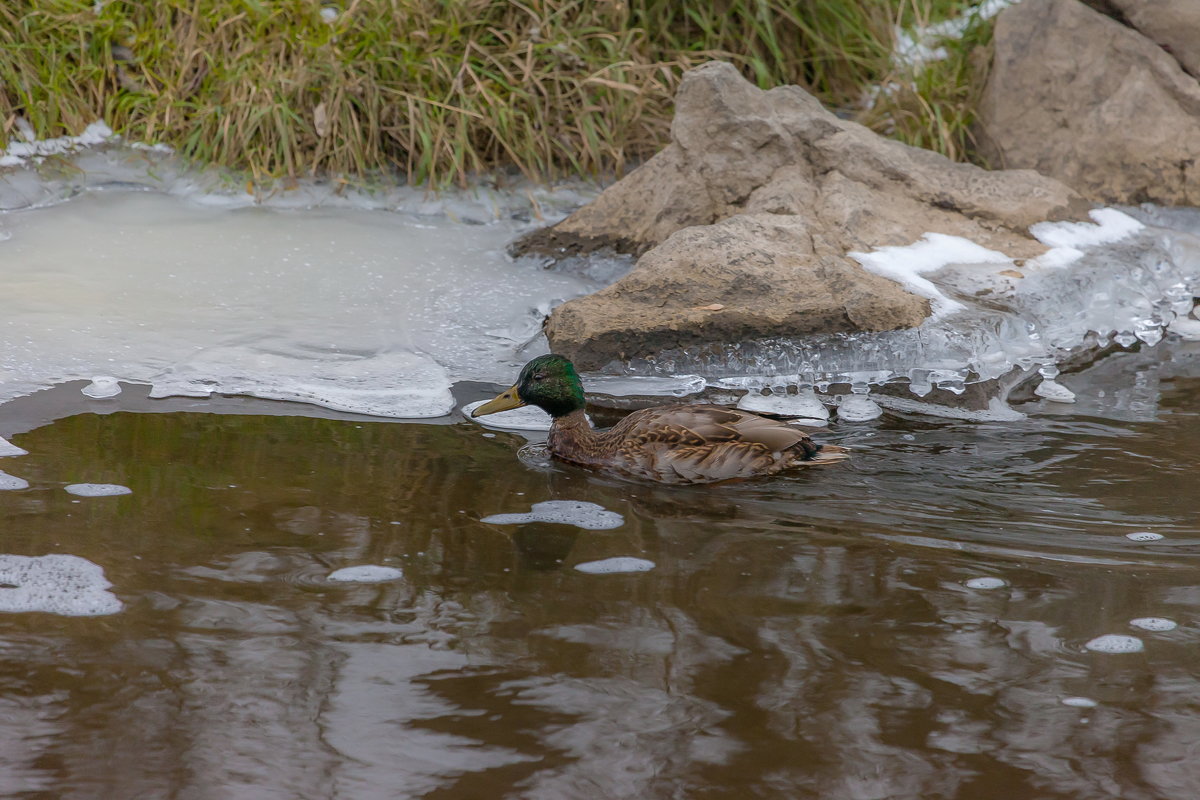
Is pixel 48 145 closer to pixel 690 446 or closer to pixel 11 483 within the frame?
pixel 11 483

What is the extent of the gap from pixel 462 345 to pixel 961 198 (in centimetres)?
265

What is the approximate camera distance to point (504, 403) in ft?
14.2

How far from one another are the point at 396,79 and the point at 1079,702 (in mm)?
5436

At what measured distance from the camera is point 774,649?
2883mm

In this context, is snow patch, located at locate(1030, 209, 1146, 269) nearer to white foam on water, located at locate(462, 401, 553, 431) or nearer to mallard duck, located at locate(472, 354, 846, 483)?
mallard duck, located at locate(472, 354, 846, 483)

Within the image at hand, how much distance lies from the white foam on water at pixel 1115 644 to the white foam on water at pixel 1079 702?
0.82ft

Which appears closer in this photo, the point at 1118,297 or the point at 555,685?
the point at 555,685

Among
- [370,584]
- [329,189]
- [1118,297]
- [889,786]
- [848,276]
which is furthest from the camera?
[329,189]

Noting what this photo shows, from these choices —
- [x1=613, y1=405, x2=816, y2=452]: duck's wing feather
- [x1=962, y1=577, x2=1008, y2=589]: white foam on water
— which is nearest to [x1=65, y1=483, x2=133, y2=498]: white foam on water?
[x1=613, y1=405, x2=816, y2=452]: duck's wing feather

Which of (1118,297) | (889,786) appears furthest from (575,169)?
(889,786)

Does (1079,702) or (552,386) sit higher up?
(552,386)

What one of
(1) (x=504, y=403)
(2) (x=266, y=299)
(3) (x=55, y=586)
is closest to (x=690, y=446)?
(1) (x=504, y=403)

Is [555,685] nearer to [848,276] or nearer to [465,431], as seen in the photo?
[465,431]

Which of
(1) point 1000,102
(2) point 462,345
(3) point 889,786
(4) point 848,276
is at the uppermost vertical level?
(1) point 1000,102
